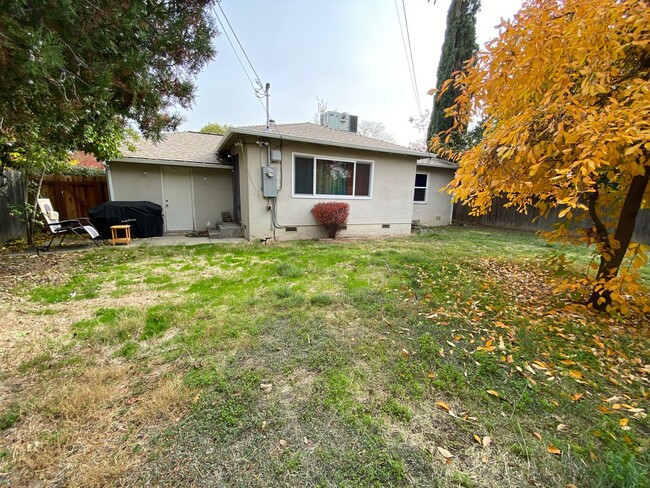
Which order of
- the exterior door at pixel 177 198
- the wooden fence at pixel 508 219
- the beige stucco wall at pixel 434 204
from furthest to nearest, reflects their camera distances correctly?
1. the beige stucco wall at pixel 434 204
2. the wooden fence at pixel 508 219
3. the exterior door at pixel 177 198

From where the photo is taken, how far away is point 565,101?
2320 mm

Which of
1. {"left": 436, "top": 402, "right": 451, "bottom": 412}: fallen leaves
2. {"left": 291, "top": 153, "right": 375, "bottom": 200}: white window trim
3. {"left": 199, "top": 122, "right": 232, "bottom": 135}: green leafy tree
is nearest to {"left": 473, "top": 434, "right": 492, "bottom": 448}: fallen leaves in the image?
{"left": 436, "top": 402, "right": 451, "bottom": 412}: fallen leaves

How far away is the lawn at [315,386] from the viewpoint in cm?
156

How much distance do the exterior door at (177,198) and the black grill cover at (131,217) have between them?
3.00 ft

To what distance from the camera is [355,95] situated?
20.8 m

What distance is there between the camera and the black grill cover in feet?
24.3

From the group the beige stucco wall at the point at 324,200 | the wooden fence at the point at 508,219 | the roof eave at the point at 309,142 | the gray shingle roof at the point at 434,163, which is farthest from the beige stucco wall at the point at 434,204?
the roof eave at the point at 309,142

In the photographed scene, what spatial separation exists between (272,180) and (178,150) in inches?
174

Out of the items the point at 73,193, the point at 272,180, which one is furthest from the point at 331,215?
the point at 73,193

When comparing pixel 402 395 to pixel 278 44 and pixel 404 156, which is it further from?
pixel 278 44

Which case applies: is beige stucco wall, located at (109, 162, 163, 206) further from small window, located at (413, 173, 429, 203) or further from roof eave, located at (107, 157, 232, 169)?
small window, located at (413, 173, 429, 203)

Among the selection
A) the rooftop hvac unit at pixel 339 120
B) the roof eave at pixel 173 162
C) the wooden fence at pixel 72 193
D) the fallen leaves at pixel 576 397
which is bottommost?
the fallen leaves at pixel 576 397

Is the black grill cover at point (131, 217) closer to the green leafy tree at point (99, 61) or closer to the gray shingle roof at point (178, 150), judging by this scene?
the gray shingle roof at point (178, 150)

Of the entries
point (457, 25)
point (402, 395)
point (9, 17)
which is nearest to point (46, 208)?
point (9, 17)
